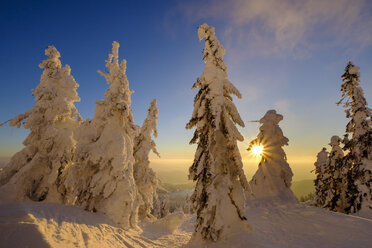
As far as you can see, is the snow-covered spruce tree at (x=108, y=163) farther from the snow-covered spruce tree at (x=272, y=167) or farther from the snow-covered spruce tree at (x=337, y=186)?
the snow-covered spruce tree at (x=337, y=186)

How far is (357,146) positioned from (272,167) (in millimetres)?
8668

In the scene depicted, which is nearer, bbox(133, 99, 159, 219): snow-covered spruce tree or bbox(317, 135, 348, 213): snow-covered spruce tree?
bbox(317, 135, 348, 213): snow-covered spruce tree

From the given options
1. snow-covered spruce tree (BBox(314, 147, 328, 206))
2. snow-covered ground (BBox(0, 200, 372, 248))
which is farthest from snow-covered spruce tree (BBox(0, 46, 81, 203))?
snow-covered spruce tree (BBox(314, 147, 328, 206))

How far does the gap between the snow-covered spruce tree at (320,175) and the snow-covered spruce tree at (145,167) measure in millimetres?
22924

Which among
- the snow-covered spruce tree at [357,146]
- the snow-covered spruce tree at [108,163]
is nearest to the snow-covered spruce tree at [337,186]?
the snow-covered spruce tree at [357,146]

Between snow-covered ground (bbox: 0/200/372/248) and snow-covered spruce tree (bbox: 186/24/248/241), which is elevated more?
snow-covered spruce tree (bbox: 186/24/248/241)

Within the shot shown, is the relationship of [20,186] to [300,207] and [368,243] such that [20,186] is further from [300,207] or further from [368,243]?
[368,243]

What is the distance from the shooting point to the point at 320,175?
2650 centimetres

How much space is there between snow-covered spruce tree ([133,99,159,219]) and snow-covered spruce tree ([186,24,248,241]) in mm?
14584

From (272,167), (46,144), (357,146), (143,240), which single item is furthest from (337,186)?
(46,144)

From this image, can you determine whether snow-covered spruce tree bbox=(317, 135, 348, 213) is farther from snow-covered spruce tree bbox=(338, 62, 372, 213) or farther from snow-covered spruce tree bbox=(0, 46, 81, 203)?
snow-covered spruce tree bbox=(0, 46, 81, 203)

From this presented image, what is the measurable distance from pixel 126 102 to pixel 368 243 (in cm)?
1681

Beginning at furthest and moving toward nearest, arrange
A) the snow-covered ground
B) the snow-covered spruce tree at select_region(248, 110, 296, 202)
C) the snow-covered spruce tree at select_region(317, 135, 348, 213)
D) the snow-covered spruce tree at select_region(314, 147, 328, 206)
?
the snow-covered spruce tree at select_region(314, 147, 328, 206) < the snow-covered spruce tree at select_region(317, 135, 348, 213) < the snow-covered spruce tree at select_region(248, 110, 296, 202) < the snow-covered ground

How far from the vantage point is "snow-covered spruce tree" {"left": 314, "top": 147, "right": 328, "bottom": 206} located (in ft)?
80.9
